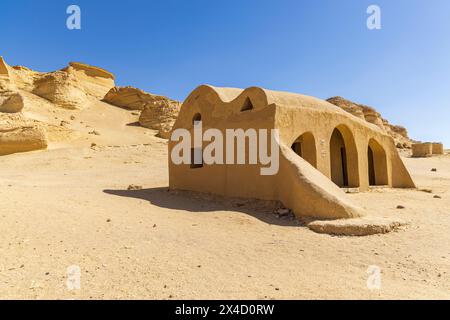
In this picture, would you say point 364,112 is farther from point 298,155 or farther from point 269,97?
point 298,155

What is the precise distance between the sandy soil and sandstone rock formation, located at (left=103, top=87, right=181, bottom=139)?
26137mm

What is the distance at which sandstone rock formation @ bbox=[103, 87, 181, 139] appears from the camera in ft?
118

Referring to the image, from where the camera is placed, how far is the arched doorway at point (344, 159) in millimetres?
10977

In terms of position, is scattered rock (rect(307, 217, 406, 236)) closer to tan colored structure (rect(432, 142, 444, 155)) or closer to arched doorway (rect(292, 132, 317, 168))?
arched doorway (rect(292, 132, 317, 168))

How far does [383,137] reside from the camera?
12.9 meters

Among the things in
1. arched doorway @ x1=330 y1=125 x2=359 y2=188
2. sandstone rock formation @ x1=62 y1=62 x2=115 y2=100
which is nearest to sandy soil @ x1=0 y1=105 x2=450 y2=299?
arched doorway @ x1=330 y1=125 x2=359 y2=188

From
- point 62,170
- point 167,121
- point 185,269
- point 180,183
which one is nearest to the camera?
point 185,269

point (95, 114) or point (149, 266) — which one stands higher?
point (95, 114)

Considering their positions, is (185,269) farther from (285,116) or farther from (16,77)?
(16,77)

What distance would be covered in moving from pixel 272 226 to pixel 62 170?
16188 mm

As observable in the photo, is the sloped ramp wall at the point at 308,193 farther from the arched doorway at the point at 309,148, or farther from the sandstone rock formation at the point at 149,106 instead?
the sandstone rock formation at the point at 149,106

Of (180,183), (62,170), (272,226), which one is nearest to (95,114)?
(62,170)

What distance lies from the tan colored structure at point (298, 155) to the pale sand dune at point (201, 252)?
70 cm

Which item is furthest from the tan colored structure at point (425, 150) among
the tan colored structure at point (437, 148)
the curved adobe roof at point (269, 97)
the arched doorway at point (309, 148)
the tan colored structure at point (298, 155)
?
the arched doorway at point (309, 148)
